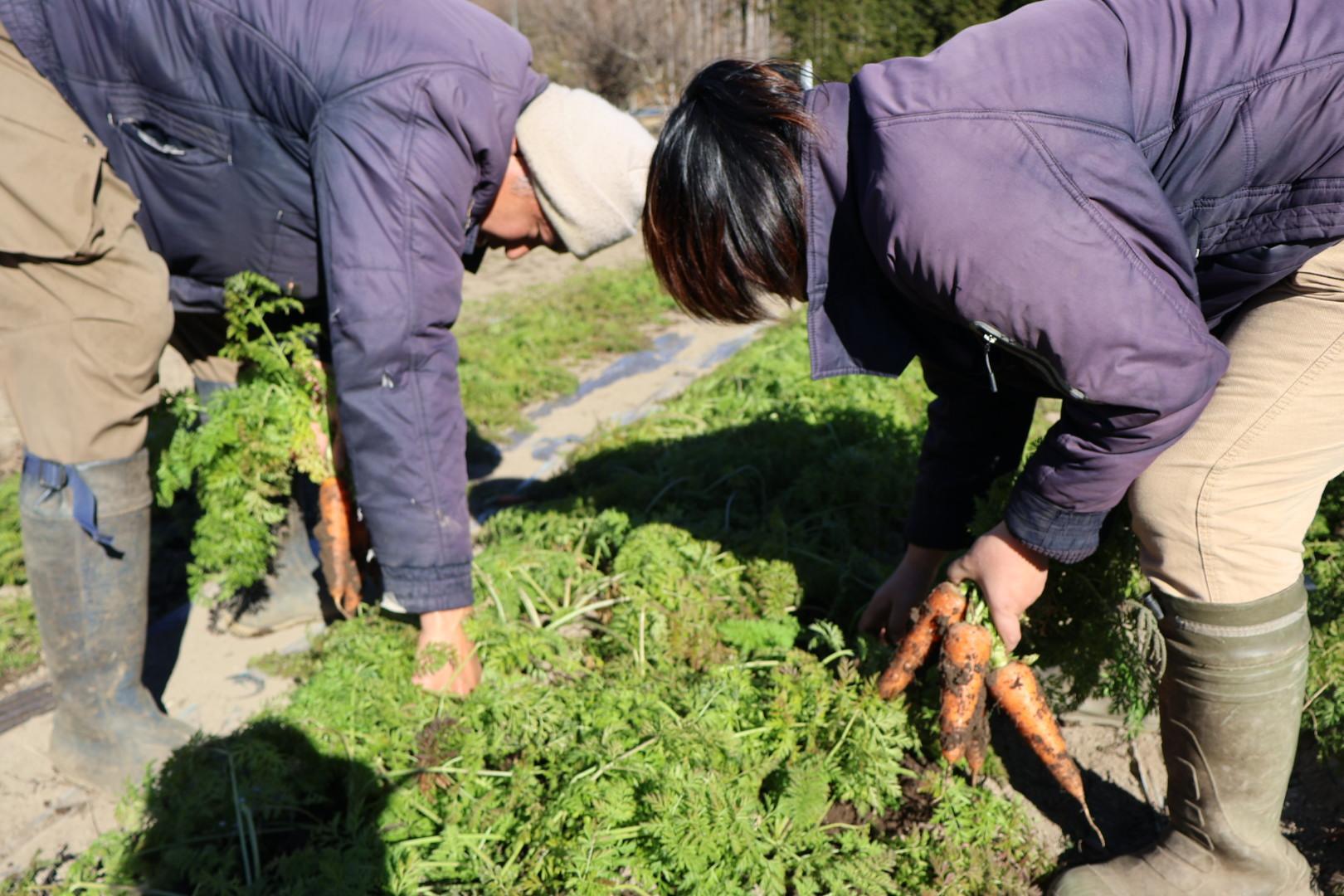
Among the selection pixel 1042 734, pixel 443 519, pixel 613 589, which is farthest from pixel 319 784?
pixel 1042 734

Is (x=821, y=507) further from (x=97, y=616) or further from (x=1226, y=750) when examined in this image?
(x=97, y=616)

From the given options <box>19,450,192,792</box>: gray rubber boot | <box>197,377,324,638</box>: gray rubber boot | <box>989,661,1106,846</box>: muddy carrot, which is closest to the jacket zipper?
<box>989,661,1106,846</box>: muddy carrot

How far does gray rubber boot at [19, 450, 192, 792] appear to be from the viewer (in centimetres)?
256

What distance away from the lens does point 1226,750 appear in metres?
1.98

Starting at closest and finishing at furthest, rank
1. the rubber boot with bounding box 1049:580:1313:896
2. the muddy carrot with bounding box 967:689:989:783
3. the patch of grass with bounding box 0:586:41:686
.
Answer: the rubber boot with bounding box 1049:580:1313:896 → the muddy carrot with bounding box 967:689:989:783 → the patch of grass with bounding box 0:586:41:686

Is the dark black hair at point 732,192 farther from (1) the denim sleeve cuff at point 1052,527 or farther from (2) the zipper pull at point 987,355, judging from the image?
(1) the denim sleeve cuff at point 1052,527

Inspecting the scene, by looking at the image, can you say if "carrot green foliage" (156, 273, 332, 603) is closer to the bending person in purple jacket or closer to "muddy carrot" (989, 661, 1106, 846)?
the bending person in purple jacket

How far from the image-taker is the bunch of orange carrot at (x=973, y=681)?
7.24ft

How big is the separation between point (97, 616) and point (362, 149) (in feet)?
4.71

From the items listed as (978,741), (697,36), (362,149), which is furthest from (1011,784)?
(697,36)

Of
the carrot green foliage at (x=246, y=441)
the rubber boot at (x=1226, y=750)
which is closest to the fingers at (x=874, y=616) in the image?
the rubber boot at (x=1226, y=750)

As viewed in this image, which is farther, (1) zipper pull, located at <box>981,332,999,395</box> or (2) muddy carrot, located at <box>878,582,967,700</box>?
(2) muddy carrot, located at <box>878,582,967,700</box>

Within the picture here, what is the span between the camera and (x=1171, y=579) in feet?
6.44

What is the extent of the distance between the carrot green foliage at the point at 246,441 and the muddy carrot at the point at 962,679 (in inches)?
72.0
